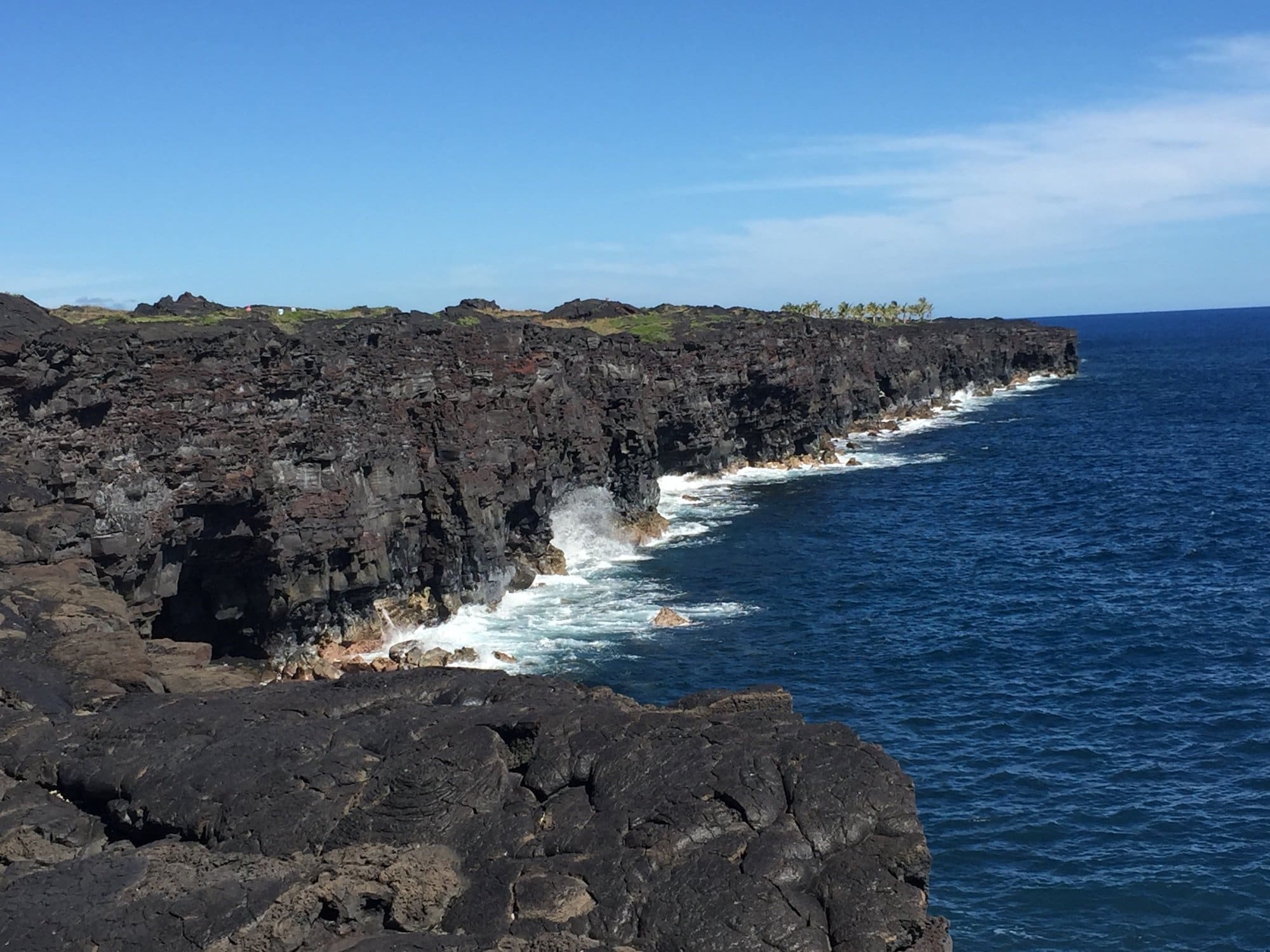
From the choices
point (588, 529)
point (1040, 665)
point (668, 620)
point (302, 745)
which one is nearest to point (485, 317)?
point (588, 529)

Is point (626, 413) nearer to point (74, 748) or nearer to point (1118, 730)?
point (1118, 730)

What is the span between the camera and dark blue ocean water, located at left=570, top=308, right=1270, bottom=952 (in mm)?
35031

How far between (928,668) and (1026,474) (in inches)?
2383

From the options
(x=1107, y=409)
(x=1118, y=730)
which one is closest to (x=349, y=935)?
(x=1118, y=730)

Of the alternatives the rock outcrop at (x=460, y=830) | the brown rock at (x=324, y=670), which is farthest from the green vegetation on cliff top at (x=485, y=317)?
the rock outcrop at (x=460, y=830)

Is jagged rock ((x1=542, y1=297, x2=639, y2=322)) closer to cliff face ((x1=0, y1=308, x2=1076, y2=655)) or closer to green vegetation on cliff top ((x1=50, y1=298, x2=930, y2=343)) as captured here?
green vegetation on cliff top ((x1=50, y1=298, x2=930, y2=343))

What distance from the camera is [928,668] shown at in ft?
178

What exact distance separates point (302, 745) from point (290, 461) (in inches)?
1233

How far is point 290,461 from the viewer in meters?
54.6

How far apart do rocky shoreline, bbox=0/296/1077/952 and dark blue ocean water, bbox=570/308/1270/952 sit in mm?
13108

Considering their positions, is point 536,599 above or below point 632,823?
below

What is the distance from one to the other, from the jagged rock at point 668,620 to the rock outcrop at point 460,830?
33.3 meters

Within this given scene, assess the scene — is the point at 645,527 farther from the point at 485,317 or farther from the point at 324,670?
the point at 324,670

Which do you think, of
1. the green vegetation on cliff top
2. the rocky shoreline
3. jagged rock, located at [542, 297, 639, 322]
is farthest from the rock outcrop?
jagged rock, located at [542, 297, 639, 322]
